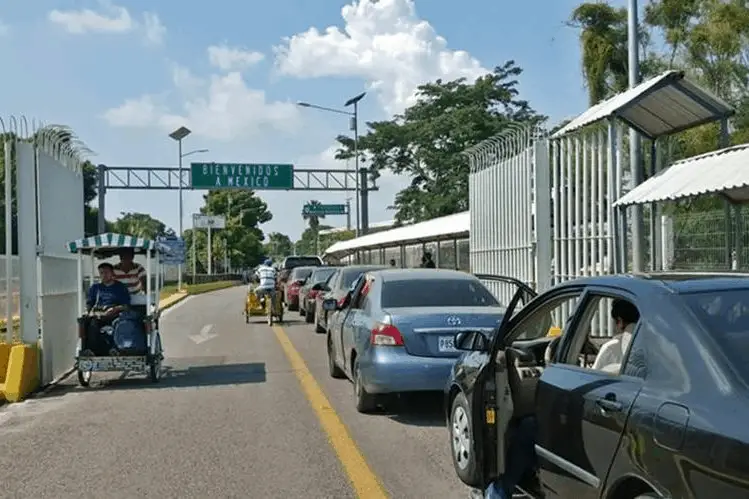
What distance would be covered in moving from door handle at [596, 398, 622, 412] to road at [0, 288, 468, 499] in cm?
237

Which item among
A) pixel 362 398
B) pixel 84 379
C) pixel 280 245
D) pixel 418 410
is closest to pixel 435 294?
pixel 418 410

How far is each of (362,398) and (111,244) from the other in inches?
192

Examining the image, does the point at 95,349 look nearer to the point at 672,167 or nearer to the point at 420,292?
the point at 420,292

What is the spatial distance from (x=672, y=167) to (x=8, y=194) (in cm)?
848

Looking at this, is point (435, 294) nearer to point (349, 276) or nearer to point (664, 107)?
point (664, 107)

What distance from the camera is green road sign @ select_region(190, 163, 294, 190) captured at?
50.7 m

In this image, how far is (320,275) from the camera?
24.3m

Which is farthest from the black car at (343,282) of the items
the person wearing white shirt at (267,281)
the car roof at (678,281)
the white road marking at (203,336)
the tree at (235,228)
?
the tree at (235,228)

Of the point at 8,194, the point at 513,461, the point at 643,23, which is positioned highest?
the point at 643,23

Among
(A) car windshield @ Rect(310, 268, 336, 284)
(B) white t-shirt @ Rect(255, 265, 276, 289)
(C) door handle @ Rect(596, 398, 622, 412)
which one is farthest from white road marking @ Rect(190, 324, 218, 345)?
(C) door handle @ Rect(596, 398, 622, 412)

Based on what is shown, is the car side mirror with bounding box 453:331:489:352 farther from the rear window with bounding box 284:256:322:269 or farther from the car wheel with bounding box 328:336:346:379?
the rear window with bounding box 284:256:322:269

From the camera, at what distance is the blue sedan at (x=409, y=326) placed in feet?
28.1

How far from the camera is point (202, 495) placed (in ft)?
20.7

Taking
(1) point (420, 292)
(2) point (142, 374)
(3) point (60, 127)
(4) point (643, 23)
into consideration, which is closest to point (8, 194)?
(3) point (60, 127)
